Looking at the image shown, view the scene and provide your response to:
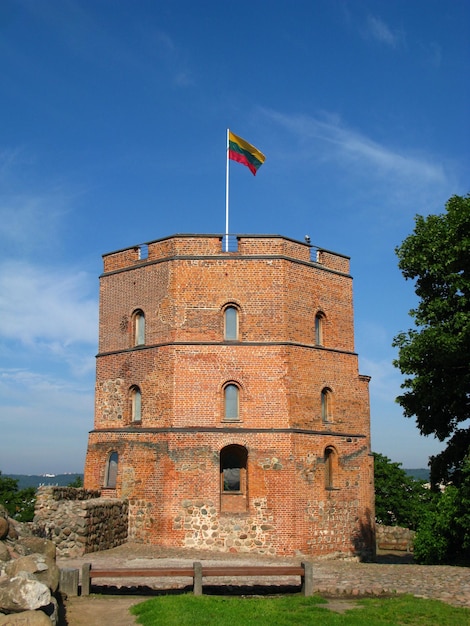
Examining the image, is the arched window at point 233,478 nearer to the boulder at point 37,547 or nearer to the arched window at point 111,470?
the arched window at point 111,470

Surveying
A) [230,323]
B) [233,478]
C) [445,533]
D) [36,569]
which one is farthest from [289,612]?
[230,323]

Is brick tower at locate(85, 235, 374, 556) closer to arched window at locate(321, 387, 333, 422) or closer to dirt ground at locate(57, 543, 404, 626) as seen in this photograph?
arched window at locate(321, 387, 333, 422)

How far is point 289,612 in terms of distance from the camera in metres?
12.0

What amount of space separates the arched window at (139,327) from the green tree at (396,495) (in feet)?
68.3

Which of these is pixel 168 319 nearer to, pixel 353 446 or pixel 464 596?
pixel 353 446

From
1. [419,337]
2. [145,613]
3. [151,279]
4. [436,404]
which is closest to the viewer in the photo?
[145,613]

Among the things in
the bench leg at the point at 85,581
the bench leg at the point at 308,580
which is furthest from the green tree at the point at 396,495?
the bench leg at the point at 85,581

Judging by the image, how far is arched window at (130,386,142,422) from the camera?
2348 centimetres

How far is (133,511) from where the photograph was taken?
22.1m

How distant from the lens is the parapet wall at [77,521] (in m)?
19.5

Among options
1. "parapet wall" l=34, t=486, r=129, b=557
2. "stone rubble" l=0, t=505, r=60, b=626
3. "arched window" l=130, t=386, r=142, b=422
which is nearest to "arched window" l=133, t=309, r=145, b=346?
"arched window" l=130, t=386, r=142, b=422

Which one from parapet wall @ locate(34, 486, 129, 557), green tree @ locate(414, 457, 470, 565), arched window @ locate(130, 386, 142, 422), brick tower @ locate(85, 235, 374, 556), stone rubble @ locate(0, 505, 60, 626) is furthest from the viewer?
arched window @ locate(130, 386, 142, 422)

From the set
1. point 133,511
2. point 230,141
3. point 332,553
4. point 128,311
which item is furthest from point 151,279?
point 332,553

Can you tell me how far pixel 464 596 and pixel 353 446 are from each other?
36.0 ft
